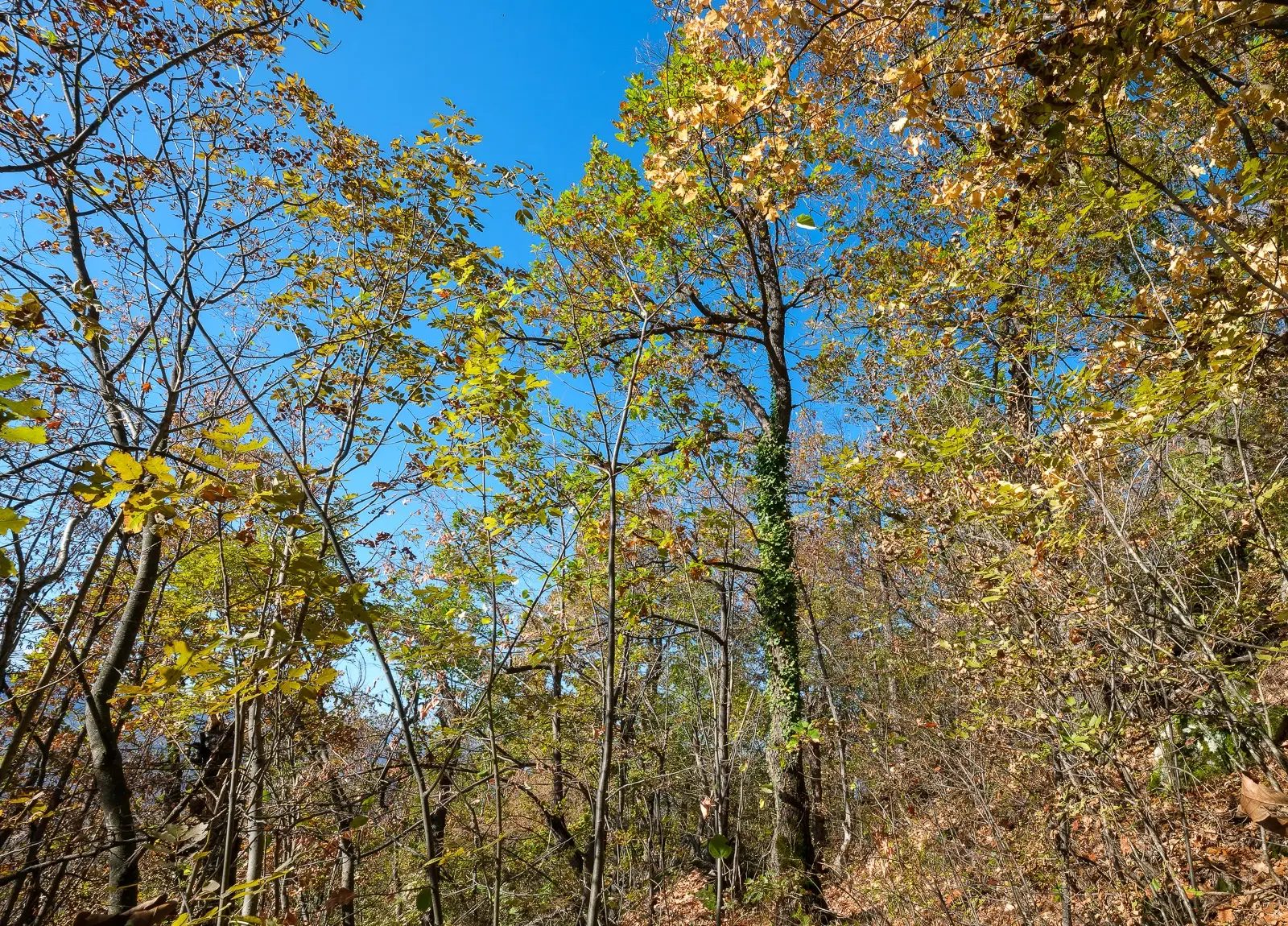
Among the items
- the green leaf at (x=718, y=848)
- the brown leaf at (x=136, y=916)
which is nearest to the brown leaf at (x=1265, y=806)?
the green leaf at (x=718, y=848)

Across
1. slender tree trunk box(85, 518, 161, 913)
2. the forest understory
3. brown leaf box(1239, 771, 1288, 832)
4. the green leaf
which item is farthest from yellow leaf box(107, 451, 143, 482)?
brown leaf box(1239, 771, 1288, 832)

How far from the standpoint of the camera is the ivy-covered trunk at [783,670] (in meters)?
6.12

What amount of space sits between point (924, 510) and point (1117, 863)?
7.38 ft

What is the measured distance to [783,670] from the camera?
6867 millimetres

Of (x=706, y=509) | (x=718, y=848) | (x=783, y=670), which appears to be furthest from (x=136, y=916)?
(x=783, y=670)

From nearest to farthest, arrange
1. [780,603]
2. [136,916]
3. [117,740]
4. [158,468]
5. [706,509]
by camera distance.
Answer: [136,916], [158,468], [117,740], [706,509], [780,603]

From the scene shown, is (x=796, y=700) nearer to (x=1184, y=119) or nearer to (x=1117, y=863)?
(x=1117, y=863)

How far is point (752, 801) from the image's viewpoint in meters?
13.8

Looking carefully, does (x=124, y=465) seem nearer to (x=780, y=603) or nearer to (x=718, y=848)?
(x=718, y=848)

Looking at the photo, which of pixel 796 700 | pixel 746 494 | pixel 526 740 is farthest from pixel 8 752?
pixel 746 494

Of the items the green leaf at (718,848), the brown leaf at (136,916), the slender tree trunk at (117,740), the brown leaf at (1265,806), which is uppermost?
the slender tree trunk at (117,740)

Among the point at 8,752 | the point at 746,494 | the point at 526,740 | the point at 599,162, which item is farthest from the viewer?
the point at 746,494

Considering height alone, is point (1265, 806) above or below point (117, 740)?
below

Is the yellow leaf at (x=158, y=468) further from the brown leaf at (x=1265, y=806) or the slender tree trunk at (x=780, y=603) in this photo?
the slender tree trunk at (x=780, y=603)
